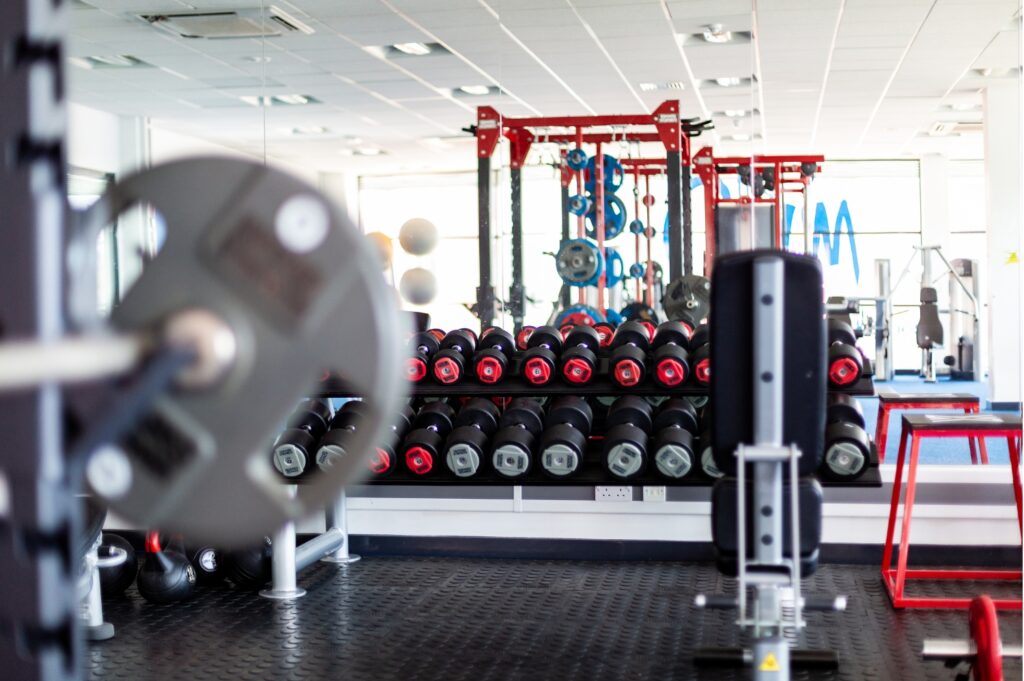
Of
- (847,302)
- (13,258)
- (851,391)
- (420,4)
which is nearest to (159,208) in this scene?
(13,258)

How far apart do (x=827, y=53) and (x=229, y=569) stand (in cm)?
557

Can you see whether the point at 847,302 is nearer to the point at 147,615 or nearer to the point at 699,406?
the point at 699,406

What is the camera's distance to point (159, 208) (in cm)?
66

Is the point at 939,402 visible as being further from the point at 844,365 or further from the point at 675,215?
the point at 675,215

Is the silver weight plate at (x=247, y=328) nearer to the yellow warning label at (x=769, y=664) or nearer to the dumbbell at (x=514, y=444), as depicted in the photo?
the yellow warning label at (x=769, y=664)

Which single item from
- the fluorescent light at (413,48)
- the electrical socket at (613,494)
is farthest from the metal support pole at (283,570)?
the fluorescent light at (413,48)

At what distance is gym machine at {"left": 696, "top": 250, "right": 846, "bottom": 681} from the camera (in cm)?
231

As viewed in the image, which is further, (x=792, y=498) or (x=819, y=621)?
(x=819, y=621)

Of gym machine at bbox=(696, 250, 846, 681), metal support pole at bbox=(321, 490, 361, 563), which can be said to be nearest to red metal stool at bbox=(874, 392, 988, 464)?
gym machine at bbox=(696, 250, 846, 681)

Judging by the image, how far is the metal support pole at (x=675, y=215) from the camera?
646 cm

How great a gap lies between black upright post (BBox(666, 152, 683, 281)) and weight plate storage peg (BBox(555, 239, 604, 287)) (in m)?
0.47

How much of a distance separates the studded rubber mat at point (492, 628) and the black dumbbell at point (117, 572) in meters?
0.06

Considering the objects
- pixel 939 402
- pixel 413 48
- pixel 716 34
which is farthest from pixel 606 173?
pixel 939 402

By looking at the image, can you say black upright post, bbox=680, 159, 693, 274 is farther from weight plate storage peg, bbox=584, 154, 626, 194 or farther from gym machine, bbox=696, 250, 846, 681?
gym machine, bbox=696, 250, 846, 681
